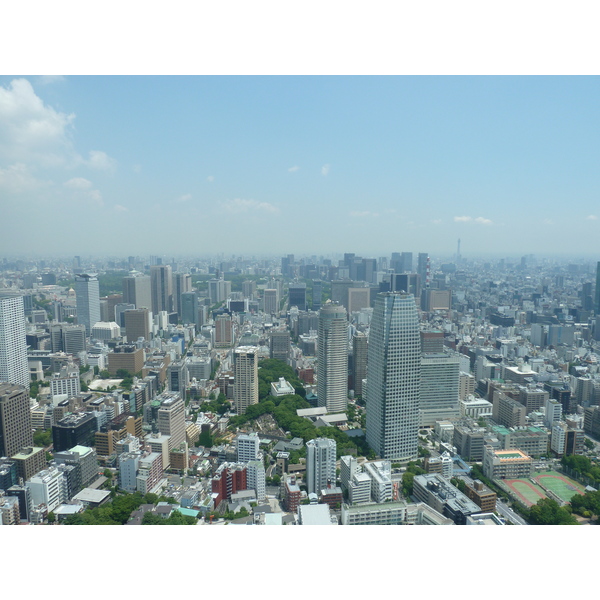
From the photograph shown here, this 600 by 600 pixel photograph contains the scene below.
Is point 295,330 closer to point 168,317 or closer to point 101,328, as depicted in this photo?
point 168,317

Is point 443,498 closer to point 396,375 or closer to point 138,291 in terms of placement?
point 396,375

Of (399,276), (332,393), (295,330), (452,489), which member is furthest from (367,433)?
(295,330)

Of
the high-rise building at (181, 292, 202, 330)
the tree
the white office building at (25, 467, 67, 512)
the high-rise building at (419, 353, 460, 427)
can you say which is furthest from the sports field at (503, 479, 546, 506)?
the high-rise building at (181, 292, 202, 330)

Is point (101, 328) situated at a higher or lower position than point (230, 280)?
lower

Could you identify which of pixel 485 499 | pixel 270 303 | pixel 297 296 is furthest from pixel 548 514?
pixel 270 303

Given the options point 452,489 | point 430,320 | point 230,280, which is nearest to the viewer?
point 452,489

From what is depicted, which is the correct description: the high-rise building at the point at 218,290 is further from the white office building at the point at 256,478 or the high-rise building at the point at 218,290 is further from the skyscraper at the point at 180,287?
the white office building at the point at 256,478
